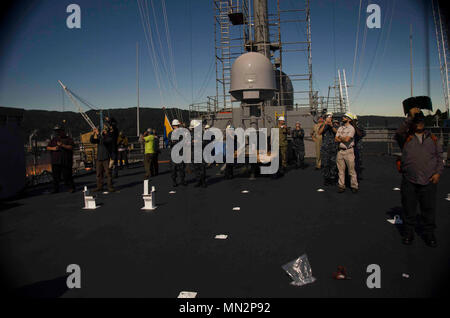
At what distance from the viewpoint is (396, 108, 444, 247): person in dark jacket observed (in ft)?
14.4

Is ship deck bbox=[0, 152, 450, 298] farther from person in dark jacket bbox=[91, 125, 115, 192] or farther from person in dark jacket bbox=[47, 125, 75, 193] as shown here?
person in dark jacket bbox=[47, 125, 75, 193]

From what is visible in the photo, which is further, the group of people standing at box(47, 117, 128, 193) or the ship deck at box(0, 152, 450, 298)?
the group of people standing at box(47, 117, 128, 193)

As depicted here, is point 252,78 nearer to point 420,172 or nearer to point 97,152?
point 97,152

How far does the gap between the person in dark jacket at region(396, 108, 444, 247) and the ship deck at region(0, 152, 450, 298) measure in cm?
34

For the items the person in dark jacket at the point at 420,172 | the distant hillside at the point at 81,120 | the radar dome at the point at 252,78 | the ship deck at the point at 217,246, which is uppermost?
the distant hillside at the point at 81,120

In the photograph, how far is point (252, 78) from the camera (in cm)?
1316

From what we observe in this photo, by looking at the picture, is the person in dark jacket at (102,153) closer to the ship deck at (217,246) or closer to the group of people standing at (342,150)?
→ the ship deck at (217,246)

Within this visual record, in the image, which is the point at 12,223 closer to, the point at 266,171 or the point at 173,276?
the point at 173,276

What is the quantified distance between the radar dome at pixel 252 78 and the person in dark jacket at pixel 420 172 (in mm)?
9067

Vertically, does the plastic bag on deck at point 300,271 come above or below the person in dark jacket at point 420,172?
below

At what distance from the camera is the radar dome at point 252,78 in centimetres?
1320

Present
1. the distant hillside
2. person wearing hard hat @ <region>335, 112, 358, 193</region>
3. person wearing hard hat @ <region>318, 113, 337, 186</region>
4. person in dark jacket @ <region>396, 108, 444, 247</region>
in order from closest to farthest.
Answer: person in dark jacket @ <region>396, 108, 444, 247</region>
person wearing hard hat @ <region>335, 112, 358, 193</region>
person wearing hard hat @ <region>318, 113, 337, 186</region>
the distant hillside

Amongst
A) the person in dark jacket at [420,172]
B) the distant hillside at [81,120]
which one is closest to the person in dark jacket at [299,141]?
the person in dark jacket at [420,172]

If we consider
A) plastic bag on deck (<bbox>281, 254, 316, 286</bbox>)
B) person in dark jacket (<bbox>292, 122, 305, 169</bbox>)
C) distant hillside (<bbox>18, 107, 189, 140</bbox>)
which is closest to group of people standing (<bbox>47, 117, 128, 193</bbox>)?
plastic bag on deck (<bbox>281, 254, 316, 286</bbox>)
